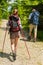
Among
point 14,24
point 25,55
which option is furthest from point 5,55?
point 14,24

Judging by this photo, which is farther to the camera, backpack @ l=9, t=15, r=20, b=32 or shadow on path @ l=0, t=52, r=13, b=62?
shadow on path @ l=0, t=52, r=13, b=62

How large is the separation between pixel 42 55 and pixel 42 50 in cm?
104

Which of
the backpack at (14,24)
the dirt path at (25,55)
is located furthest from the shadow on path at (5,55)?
the backpack at (14,24)

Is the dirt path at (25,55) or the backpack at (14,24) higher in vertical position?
the backpack at (14,24)

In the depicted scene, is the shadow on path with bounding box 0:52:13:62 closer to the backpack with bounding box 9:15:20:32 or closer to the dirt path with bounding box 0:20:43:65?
the dirt path with bounding box 0:20:43:65

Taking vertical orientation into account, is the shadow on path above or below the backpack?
below

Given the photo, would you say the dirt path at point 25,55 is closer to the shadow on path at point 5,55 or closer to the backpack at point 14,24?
the shadow on path at point 5,55

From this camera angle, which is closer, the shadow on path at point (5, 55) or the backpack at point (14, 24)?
the backpack at point (14, 24)

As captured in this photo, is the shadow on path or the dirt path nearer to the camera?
the dirt path

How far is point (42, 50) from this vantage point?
13.3 m

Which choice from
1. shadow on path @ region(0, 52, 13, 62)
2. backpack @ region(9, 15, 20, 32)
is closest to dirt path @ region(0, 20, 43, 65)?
shadow on path @ region(0, 52, 13, 62)

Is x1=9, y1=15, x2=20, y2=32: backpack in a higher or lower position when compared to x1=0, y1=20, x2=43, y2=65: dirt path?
higher

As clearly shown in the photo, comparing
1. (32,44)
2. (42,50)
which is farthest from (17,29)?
(32,44)

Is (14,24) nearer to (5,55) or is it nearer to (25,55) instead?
(5,55)
